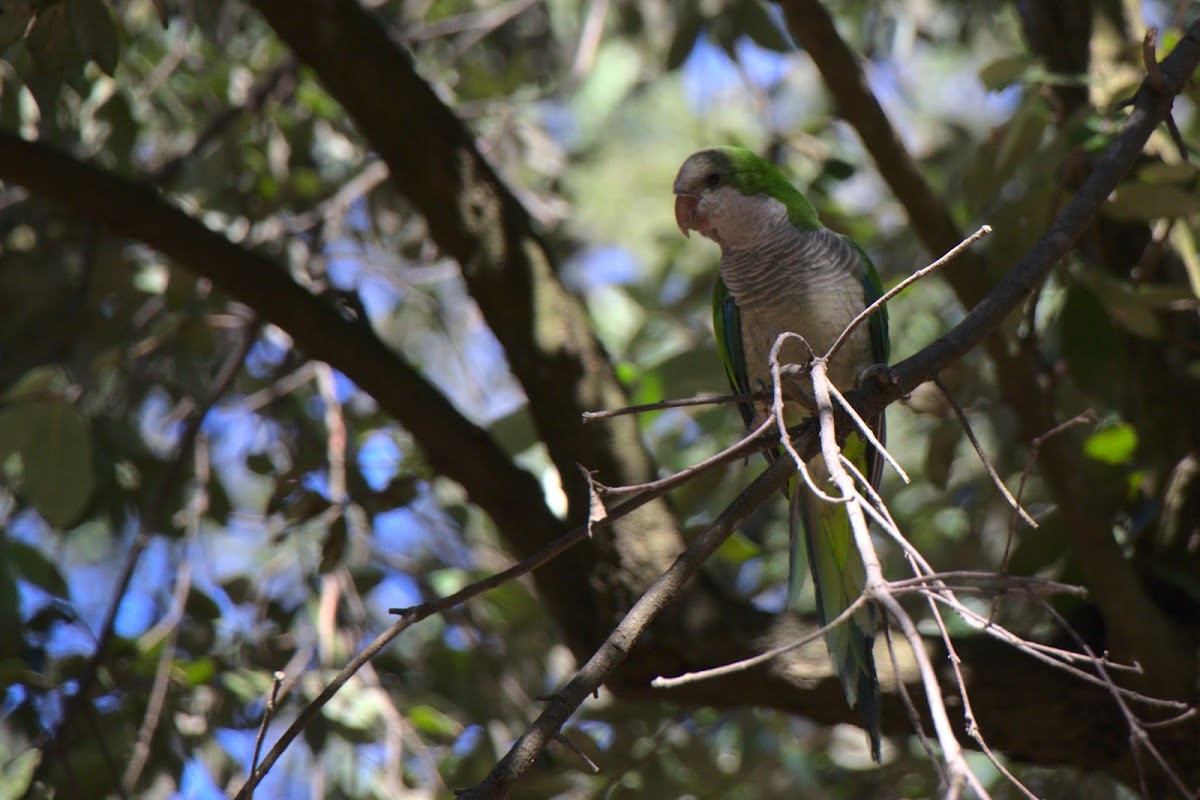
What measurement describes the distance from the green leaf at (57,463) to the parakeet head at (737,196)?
1410 mm

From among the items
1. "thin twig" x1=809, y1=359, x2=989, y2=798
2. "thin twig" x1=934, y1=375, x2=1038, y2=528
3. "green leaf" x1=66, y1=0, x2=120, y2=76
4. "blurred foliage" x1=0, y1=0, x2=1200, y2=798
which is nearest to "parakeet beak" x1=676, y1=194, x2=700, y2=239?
"blurred foliage" x1=0, y1=0, x2=1200, y2=798

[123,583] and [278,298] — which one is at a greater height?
[278,298]

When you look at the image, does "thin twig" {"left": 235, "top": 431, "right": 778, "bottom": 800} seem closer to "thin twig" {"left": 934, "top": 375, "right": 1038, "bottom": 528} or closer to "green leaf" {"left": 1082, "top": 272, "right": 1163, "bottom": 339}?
"thin twig" {"left": 934, "top": 375, "right": 1038, "bottom": 528}

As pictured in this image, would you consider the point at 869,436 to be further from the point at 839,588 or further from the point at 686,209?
the point at 686,209

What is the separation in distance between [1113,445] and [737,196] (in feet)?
3.69

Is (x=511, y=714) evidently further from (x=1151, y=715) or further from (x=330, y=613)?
(x=1151, y=715)

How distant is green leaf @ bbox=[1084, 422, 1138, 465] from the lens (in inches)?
110

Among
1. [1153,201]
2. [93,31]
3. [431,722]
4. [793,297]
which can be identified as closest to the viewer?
[93,31]

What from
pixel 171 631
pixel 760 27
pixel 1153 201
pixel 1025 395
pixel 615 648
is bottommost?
pixel 615 648

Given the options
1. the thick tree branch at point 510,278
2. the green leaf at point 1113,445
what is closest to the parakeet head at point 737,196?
the thick tree branch at point 510,278

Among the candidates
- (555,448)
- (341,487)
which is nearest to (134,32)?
(341,487)

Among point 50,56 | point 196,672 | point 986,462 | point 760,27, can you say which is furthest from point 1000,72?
point 196,672

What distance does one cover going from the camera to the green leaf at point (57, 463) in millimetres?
2352

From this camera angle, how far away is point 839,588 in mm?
2445
